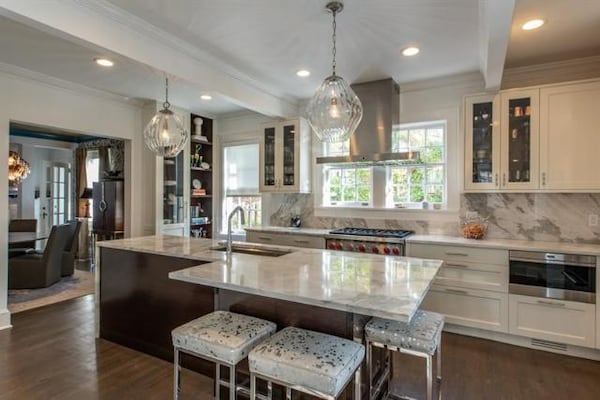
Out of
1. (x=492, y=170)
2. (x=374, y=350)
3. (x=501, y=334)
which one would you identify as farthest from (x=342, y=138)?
(x=501, y=334)

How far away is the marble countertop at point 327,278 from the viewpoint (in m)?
1.46

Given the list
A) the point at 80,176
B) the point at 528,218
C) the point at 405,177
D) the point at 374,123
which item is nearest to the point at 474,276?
the point at 528,218

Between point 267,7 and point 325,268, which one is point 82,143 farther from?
point 325,268

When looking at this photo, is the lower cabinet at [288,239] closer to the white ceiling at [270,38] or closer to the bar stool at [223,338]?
the white ceiling at [270,38]

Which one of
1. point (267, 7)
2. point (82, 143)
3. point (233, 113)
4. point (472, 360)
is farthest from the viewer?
point (82, 143)

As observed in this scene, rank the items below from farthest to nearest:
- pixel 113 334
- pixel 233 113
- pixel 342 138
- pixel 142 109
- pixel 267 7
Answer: pixel 233 113 → pixel 142 109 → pixel 113 334 → pixel 342 138 → pixel 267 7

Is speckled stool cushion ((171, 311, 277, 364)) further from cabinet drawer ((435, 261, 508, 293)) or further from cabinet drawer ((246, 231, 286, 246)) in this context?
cabinet drawer ((246, 231, 286, 246))

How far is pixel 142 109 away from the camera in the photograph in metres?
4.97

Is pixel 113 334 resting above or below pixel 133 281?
below

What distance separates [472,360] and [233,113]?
186 inches

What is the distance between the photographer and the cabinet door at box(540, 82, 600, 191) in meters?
3.01

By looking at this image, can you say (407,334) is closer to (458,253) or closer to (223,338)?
(223,338)

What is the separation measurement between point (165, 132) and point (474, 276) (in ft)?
10.9

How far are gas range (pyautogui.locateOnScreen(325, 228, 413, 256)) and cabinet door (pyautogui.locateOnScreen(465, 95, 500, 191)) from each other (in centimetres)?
92
